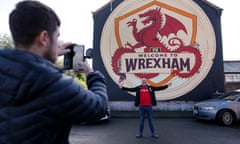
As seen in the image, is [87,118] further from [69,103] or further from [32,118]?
[32,118]

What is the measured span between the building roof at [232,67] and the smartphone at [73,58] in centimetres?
2086

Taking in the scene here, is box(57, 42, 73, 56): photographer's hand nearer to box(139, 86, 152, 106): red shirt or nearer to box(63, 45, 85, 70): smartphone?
box(63, 45, 85, 70): smartphone

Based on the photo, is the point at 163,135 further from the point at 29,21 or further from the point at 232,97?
the point at 29,21

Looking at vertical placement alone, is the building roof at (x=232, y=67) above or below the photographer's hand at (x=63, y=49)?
above

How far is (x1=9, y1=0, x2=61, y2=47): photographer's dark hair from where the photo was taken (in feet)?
3.43

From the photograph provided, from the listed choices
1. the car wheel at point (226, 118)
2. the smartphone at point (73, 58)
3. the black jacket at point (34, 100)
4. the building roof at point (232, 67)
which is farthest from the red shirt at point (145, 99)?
the building roof at point (232, 67)

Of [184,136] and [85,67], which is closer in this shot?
[85,67]

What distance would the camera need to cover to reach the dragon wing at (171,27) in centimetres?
1341

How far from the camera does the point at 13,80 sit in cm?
100

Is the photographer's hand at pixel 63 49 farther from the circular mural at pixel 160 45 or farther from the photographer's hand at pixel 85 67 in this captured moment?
the circular mural at pixel 160 45

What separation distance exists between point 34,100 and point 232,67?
22421 mm

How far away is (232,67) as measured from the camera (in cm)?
2064

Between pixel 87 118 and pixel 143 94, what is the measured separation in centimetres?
605

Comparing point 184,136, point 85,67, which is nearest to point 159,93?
point 184,136
